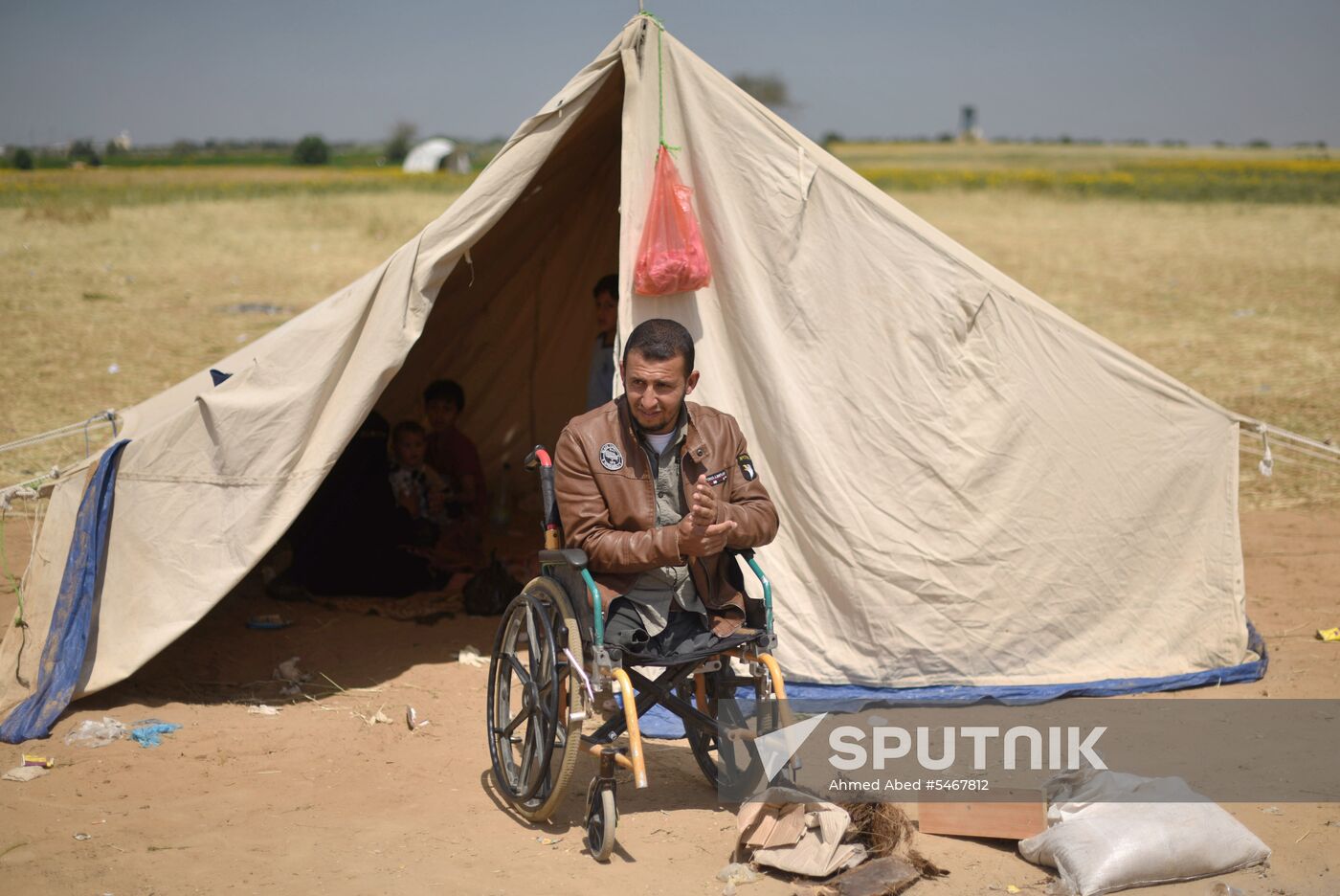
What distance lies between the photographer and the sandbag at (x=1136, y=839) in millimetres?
3383

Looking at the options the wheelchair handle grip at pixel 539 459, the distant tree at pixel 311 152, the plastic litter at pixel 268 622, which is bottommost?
the plastic litter at pixel 268 622

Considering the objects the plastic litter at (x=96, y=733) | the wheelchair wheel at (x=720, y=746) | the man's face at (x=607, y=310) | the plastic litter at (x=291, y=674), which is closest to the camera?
the wheelchair wheel at (x=720, y=746)

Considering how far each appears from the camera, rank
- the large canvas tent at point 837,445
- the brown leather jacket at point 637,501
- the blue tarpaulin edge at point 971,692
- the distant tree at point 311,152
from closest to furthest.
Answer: the brown leather jacket at point 637,501, the large canvas tent at point 837,445, the blue tarpaulin edge at point 971,692, the distant tree at point 311,152

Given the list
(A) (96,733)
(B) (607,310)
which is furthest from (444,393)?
(A) (96,733)

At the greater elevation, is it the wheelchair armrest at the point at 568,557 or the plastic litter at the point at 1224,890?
the wheelchair armrest at the point at 568,557

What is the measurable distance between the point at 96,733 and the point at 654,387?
2452 millimetres

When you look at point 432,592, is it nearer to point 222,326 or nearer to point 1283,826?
point 1283,826

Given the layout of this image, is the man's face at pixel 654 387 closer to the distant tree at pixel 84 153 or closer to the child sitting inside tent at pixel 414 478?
the child sitting inside tent at pixel 414 478

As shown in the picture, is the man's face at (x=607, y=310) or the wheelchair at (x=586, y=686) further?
A: the man's face at (x=607, y=310)

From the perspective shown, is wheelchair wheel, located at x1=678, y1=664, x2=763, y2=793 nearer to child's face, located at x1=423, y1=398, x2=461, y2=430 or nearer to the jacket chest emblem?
the jacket chest emblem

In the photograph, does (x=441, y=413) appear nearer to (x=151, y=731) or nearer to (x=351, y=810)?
(x=151, y=731)

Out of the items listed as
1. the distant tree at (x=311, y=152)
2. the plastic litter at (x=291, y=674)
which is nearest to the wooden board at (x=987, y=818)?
the plastic litter at (x=291, y=674)

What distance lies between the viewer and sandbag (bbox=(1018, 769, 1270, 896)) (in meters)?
3.38

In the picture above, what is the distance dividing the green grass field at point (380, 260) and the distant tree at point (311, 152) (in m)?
17.5
